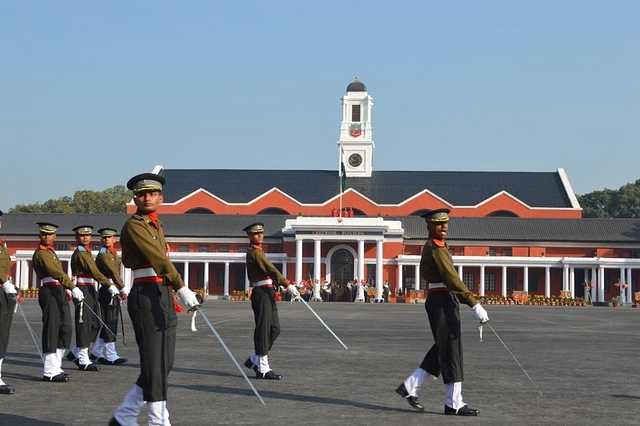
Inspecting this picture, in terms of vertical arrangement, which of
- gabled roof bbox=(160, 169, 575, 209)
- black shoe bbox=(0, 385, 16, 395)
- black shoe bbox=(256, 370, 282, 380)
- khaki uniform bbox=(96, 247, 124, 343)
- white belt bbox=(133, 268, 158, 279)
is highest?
gabled roof bbox=(160, 169, 575, 209)

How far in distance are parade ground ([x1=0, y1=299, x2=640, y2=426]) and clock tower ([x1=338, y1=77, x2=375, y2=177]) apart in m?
61.4

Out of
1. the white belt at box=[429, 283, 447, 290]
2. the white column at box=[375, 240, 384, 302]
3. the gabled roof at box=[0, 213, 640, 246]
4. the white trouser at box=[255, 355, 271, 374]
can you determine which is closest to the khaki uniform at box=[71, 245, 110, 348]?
the white trouser at box=[255, 355, 271, 374]

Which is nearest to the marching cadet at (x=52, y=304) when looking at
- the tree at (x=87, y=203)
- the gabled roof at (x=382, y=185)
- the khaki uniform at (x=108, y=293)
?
the khaki uniform at (x=108, y=293)

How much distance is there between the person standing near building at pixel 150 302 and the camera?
8.12 meters

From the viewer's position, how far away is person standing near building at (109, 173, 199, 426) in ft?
26.7

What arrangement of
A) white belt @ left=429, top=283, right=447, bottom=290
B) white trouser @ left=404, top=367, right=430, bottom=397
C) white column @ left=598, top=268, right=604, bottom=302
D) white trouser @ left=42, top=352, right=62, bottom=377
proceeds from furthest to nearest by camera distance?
white column @ left=598, top=268, right=604, bottom=302 → white trouser @ left=42, top=352, right=62, bottom=377 → white belt @ left=429, top=283, right=447, bottom=290 → white trouser @ left=404, top=367, right=430, bottom=397

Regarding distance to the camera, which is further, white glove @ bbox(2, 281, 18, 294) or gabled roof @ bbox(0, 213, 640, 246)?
gabled roof @ bbox(0, 213, 640, 246)

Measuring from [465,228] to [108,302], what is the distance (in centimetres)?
5676

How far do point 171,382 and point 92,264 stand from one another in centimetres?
276

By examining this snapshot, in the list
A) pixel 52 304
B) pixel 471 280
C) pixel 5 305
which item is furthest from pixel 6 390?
pixel 471 280

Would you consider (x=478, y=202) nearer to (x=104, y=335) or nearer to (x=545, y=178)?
(x=545, y=178)

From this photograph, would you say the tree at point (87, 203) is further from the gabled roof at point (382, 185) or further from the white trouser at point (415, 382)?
the white trouser at point (415, 382)

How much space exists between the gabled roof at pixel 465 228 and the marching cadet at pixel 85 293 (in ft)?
179

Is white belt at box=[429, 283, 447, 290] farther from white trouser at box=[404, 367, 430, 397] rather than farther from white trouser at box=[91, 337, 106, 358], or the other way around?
white trouser at box=[91, 337, 106, 358]
